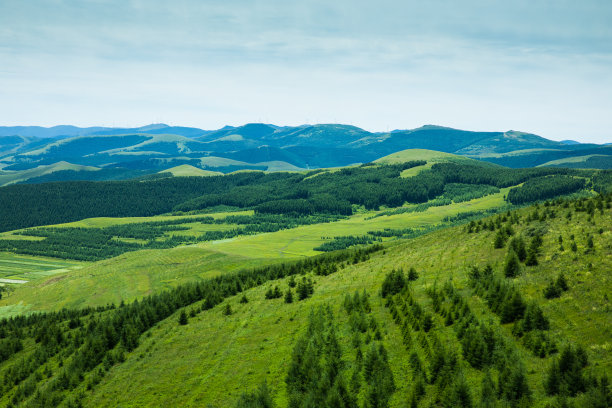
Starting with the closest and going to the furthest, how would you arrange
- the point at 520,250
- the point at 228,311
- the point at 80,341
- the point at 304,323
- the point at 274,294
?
the point at 520,250 → the point at 304,323 → the point at 228,311 → the point at 274,294 → the point at 80,341

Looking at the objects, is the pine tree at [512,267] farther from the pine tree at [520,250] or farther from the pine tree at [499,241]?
the pine tree at [499,241]

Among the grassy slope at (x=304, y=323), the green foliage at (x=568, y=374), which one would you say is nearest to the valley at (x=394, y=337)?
the green foliage at (x=568, y=374)

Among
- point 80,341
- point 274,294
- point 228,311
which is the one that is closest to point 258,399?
point 274,294

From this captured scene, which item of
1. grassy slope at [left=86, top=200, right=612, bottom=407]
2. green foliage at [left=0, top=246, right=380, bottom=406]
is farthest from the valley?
green foliage at [left=0, top=246, right=380, bottom=406]

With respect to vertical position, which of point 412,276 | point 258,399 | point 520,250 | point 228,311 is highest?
point 520,250

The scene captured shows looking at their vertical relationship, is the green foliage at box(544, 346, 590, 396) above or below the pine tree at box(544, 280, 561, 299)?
below

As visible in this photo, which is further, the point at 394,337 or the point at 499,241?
the point at 499,241

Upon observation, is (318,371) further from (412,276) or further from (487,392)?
(412,276)

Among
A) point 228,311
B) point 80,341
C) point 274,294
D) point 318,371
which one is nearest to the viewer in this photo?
point 318,371

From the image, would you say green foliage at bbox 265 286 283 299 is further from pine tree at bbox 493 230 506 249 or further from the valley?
pine tree at bbox 493 230 506 249
